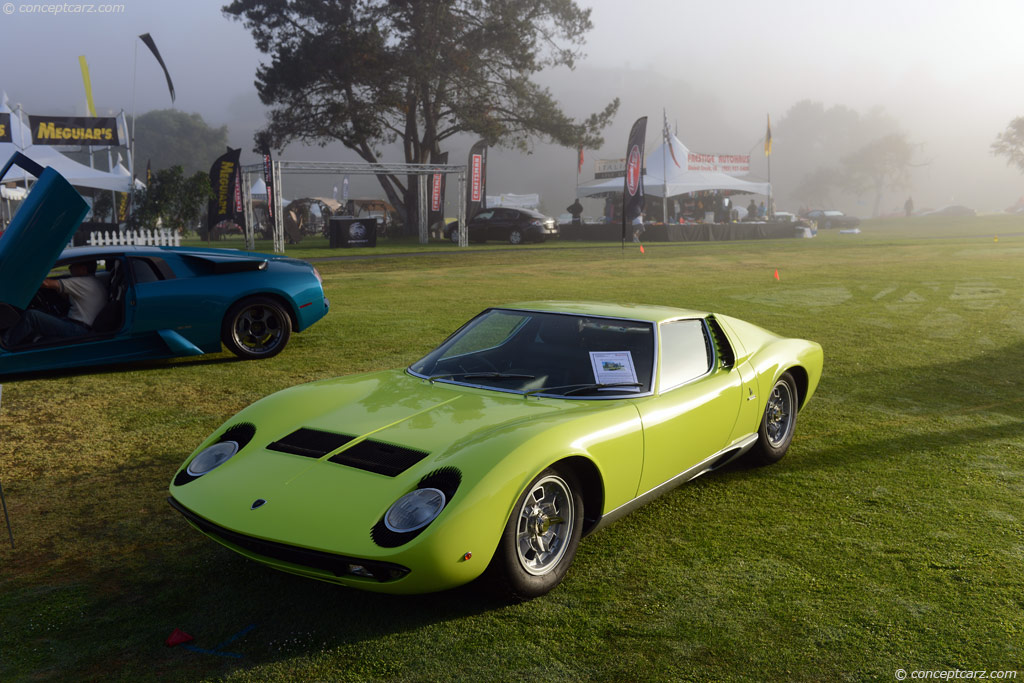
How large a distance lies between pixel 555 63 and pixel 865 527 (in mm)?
43092

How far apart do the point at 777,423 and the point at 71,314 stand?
20.2 feet

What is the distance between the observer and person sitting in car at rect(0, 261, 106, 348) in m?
6.92

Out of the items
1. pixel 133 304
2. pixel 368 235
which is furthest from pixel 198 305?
pixel 368 235

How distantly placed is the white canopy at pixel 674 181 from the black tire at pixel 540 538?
141 ft

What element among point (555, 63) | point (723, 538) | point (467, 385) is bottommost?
point (723, 538)

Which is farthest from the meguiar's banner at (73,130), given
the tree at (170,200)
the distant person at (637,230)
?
the distant person at (637,230)

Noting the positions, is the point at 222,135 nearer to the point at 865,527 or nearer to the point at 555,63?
the point at 555,63

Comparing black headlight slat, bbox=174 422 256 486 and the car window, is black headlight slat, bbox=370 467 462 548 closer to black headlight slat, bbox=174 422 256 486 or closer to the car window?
black headlight slat, bbox=174 422 256 486

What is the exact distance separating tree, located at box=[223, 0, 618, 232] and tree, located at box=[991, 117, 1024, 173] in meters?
87.0

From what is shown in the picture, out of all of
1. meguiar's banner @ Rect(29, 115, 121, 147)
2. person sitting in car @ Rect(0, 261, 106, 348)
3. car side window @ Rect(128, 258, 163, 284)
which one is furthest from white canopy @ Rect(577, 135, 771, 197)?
person sitting in car @ Rect(0, 261, 106, 348)

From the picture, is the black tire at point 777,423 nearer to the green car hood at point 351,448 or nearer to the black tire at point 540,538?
the green car hood at point 351,448

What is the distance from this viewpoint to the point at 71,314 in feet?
23.7

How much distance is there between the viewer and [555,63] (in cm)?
4388

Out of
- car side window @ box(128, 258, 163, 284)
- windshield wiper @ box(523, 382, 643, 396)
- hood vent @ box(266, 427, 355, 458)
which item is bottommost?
hood vent @ box(266, 427, 355, 458)
